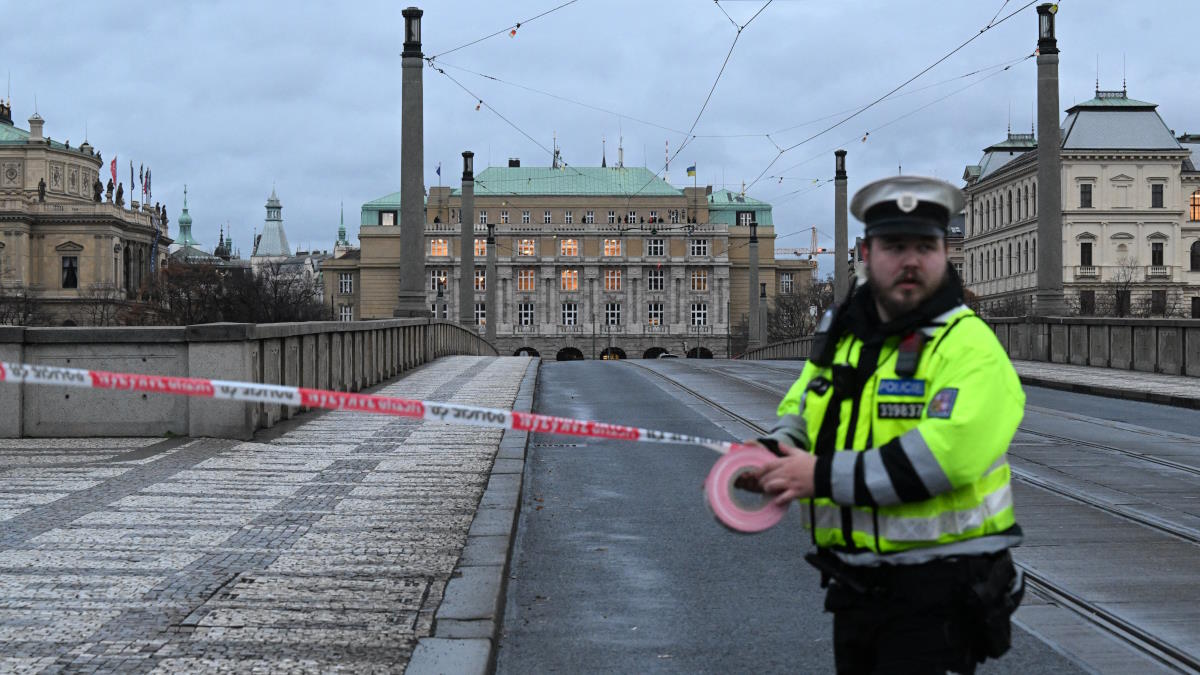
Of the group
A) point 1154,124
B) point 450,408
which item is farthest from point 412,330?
point 1154,124

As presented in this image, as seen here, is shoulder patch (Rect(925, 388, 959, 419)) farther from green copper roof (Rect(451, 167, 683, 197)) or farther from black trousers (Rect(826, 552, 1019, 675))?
green copper roof (Rect(451, 167, 683, 197))

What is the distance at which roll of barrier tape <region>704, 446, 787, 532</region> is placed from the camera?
343 centimetres

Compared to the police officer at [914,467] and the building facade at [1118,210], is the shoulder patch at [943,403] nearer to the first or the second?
the police officer at [914,467]

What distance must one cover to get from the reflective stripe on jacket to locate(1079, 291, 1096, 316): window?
71030 millimetres

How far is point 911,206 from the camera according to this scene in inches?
133

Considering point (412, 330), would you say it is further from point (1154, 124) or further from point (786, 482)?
point (1154, 124)

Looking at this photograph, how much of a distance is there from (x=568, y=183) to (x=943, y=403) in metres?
129

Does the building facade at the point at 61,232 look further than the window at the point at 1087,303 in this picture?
Yes

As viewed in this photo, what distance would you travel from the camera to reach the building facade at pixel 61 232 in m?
130

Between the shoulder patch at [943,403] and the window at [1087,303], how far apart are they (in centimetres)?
7117

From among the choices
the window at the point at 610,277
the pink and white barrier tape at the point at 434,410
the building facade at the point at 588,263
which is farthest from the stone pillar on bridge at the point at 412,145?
the window at the point at 610,277

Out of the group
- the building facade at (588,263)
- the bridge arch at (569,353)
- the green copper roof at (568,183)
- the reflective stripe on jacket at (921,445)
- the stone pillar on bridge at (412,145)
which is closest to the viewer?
the reflective stripe on jacket at (921,445)

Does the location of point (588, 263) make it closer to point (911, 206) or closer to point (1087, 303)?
point (1087, 303)

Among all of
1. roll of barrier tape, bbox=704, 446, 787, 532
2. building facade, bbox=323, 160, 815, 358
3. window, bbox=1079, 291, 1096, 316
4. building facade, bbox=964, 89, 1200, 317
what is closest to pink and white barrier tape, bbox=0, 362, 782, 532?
roll of barrier tape, bbox=704, 446, 787, 532
